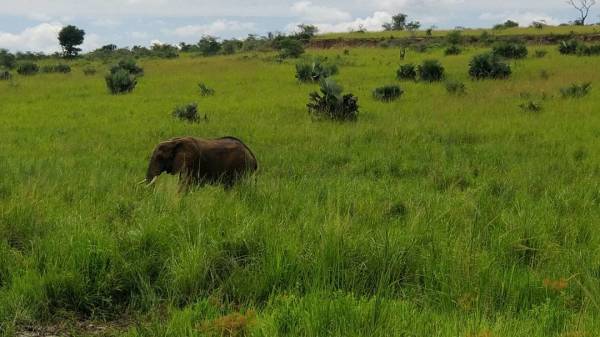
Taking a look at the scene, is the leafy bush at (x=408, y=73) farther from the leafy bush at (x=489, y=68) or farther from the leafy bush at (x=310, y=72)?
the leafy bush at (x=310, y=72)

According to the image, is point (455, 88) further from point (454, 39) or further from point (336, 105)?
point (454, 39)

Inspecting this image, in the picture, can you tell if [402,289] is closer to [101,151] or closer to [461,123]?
[101,151]

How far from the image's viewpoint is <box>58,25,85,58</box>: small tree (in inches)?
2297

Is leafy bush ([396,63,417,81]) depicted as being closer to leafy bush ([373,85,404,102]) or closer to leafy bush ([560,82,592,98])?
leafy bush ([373,85,404,102])

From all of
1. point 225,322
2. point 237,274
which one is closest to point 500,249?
point 237,274

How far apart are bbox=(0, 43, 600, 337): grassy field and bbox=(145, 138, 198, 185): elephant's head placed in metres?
0.20

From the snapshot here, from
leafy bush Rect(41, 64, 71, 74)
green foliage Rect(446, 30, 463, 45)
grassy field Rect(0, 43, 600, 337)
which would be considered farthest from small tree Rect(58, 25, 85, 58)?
grassy field Rect(0, 43, 600, 337)

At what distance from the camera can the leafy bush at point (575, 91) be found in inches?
609

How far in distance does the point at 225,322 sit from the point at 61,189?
394 cm

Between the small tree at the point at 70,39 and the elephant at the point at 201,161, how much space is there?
2200 inches

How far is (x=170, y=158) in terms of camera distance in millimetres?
6688

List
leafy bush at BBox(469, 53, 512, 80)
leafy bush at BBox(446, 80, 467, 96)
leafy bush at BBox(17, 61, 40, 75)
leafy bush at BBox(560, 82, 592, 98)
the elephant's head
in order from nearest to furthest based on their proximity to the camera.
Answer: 1. the elephant's head
2. leafy bush at BBox(560, 82, 592, 98)
3. leafy bush at BBox(446, 80, 467, 96)
4. leafy bush at BBox(469, 53, 512, 80)
5. leafy bush at BBox(17, 61, 40, 75)

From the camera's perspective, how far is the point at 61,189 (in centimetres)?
629

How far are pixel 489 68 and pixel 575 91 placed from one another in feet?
17.0
